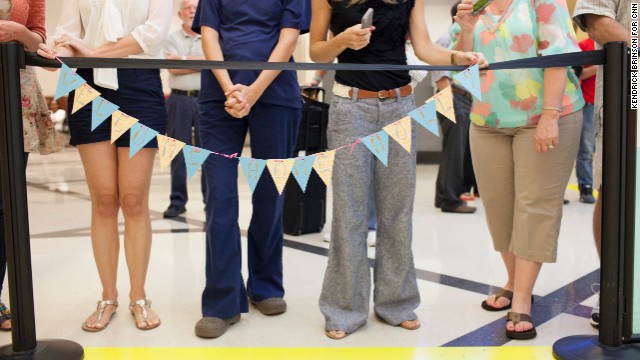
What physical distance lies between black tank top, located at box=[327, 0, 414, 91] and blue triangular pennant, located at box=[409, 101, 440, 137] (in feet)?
0.75

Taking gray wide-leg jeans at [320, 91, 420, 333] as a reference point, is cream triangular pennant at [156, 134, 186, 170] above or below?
above

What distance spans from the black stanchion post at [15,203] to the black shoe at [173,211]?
290cm

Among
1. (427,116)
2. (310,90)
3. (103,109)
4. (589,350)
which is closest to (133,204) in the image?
(103,109)

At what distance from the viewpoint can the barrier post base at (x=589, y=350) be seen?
1.99 m

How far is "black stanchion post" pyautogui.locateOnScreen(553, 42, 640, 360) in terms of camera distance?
75.6 inches

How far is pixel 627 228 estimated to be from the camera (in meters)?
1.98

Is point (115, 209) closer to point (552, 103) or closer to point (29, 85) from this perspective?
point (29, 85)

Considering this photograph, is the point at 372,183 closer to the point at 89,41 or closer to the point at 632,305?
the point at 632,305

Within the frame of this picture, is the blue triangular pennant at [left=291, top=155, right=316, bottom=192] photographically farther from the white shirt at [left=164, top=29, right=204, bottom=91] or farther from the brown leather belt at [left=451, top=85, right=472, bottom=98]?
the brown leather belt at [left=451, top=85, right=472, bottom=98]

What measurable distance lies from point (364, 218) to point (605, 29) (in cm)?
112

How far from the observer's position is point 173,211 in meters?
4.95

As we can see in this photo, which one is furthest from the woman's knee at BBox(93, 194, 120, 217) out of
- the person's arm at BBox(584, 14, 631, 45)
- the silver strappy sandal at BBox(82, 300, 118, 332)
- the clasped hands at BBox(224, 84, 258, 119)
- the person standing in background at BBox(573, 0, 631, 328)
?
the person's arm at BBox(584, 14, 631, 45)

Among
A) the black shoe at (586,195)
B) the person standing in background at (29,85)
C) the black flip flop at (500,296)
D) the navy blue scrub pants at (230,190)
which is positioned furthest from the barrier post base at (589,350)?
the black shoe at (586,195)

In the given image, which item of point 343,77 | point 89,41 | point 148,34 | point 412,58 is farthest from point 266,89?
point 412,58
